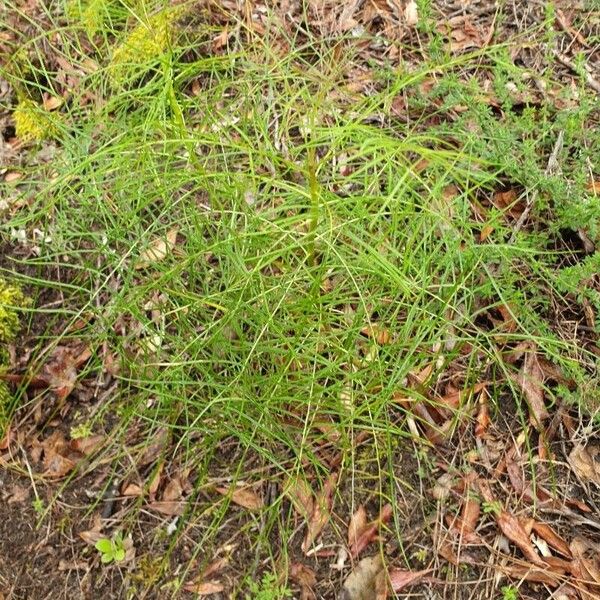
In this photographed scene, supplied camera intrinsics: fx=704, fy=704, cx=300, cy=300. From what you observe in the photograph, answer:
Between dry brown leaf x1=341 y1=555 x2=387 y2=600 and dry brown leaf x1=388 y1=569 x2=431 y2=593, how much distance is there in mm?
25

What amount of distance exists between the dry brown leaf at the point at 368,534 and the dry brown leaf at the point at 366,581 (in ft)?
0.10

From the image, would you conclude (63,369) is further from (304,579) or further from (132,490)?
(304,579)

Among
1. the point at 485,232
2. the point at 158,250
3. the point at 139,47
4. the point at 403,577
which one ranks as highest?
the point at 139,47

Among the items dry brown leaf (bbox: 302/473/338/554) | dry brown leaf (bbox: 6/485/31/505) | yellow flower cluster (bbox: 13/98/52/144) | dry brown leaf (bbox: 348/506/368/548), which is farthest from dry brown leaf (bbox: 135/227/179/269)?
dry brown leaf (bbox: 348/506/368/548)

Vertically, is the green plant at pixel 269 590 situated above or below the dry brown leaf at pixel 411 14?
below

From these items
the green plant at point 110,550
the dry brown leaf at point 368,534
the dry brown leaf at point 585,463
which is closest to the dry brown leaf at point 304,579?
the dry brown leaf at point 368,534

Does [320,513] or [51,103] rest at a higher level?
[51,103]

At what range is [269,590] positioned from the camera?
1.84 metres

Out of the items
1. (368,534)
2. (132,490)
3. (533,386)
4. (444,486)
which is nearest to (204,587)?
(132,490)

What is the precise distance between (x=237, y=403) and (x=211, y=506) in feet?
1.02

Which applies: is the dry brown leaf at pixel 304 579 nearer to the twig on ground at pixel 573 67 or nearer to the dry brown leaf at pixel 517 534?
the dry brown leaf at pixel 517 534

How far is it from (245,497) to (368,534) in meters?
0.35

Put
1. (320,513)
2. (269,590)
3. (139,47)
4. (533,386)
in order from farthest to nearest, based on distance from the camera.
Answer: (139,47)
(533,386)
(320,513)
(269,590)

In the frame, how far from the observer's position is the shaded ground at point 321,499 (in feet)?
6.17
